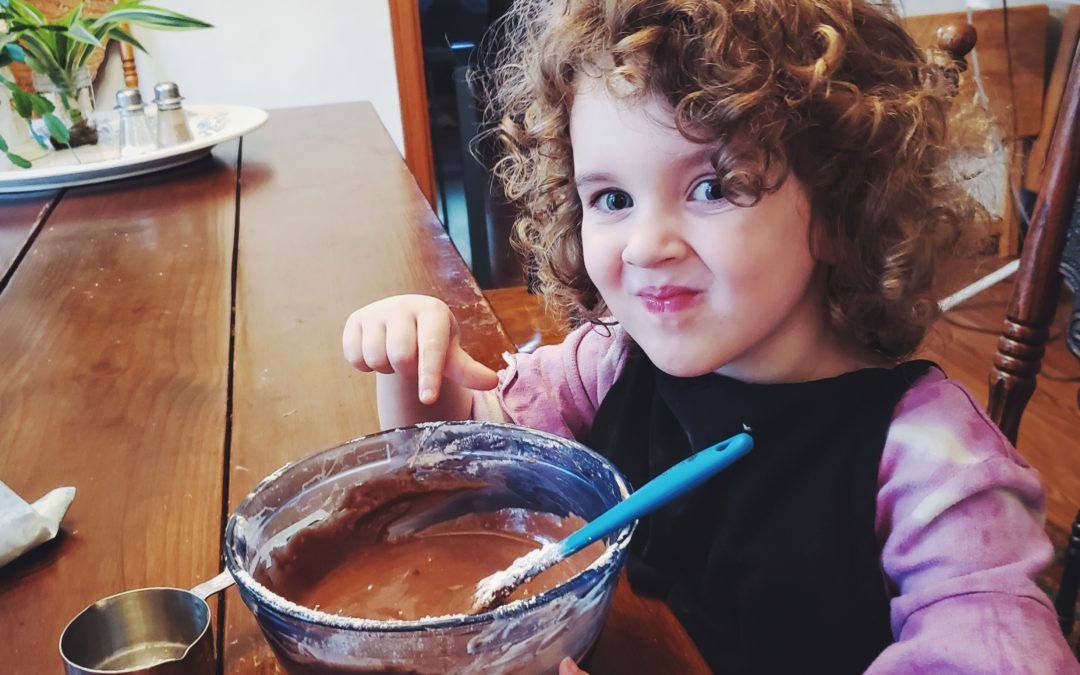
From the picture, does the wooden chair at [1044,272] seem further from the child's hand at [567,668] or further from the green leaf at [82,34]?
the green leaf at [82,34]

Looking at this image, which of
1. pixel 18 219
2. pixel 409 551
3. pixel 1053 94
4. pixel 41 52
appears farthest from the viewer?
pixel 1053 94

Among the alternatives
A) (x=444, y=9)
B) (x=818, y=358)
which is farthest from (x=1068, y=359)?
(x=444, y=9)

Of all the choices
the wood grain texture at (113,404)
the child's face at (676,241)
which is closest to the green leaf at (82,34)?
the wood grain texture at (113,404)

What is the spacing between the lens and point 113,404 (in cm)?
78

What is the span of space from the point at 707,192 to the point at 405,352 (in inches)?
9.8

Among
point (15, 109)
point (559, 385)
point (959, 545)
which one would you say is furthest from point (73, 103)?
point (959, 545)

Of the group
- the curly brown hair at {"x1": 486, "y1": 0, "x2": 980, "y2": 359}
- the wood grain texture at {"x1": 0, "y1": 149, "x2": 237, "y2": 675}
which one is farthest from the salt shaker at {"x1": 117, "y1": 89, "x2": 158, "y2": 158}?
the curly brown hair at {"x1": 486, "y1": 0, "x2": 980, "y2": 359}

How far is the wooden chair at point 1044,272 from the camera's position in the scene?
2.64ft

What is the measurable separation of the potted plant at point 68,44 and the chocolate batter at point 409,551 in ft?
3.98

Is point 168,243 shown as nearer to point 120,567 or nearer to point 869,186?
point 120,567

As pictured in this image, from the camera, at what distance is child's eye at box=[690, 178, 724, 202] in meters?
0.63

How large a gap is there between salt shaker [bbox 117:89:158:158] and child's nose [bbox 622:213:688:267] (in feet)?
4.10

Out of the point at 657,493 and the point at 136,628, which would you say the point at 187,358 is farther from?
the point at 657,493

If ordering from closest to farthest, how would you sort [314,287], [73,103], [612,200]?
[612,200] → [314,287] → [73,103]
